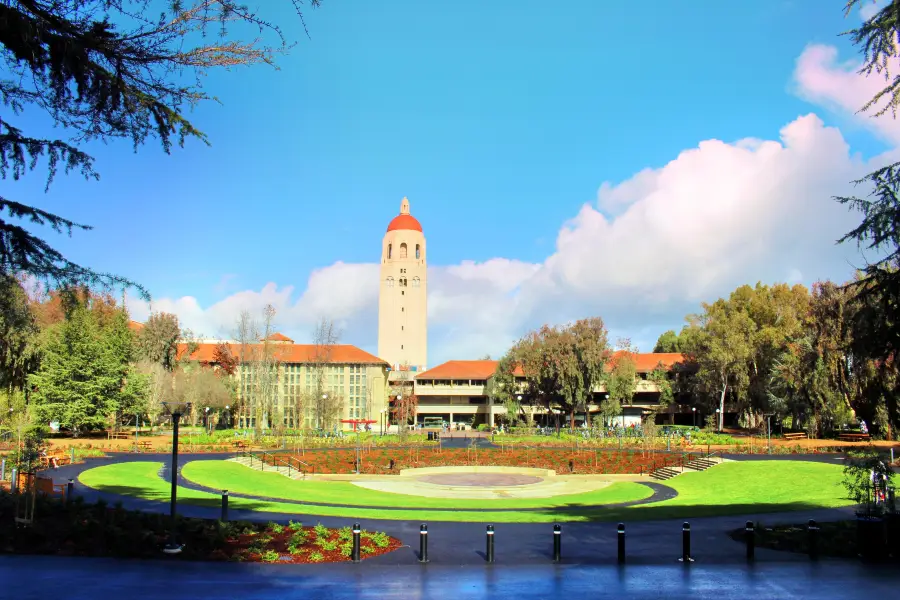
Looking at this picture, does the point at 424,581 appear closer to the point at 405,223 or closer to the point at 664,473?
the point at 664,473

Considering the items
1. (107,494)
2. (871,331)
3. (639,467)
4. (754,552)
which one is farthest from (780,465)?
(107,494)

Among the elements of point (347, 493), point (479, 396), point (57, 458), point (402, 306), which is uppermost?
point (402, 306)

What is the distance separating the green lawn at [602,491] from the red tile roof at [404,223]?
237 feet

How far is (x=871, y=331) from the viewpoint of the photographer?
12.4 meters

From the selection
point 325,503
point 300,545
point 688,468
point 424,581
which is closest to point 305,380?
point 688,468

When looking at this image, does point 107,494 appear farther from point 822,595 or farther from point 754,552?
point 822,595

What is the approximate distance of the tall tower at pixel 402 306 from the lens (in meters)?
100

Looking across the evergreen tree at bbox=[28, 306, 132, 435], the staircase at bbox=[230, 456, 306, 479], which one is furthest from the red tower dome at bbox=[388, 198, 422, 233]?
the staircase at bbox=[230, 456, 306, 479]

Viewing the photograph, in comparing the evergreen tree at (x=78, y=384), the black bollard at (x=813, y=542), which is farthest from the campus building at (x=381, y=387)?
the black bollard at (x=813, y=542)

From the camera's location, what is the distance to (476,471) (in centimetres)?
3731

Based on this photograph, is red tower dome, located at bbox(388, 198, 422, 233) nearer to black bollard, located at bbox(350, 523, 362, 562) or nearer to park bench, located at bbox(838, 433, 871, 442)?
park bench, located at bbox(838, 433, 871, 442)

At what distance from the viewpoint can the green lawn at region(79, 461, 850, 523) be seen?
21.4 metres

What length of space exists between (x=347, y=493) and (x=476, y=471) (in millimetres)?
11068

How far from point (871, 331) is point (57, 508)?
1720cm
